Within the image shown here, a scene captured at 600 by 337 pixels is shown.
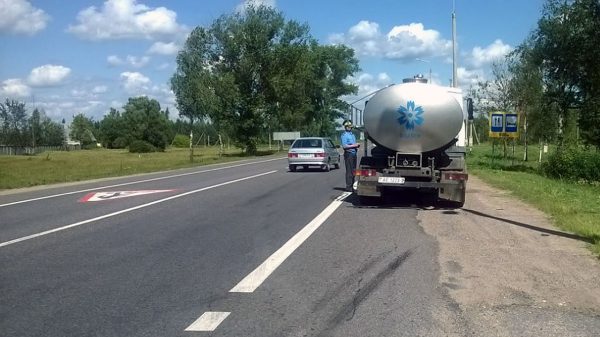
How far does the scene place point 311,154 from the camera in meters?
29.2

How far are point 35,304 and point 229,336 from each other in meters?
2.28

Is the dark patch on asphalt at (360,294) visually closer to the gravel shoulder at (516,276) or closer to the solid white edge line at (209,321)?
the gravel shoulder at (516,276)

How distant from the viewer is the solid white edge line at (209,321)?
5.36 meters

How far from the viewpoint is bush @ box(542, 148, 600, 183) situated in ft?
90.7

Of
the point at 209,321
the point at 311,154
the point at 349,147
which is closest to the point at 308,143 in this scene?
the point at 311,154

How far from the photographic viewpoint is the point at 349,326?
5383 mm

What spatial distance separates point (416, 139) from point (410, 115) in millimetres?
560

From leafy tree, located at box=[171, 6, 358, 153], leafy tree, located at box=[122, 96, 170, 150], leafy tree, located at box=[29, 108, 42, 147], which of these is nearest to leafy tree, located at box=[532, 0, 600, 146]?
leafy tree, located at box=[171, 6, 358, 153]

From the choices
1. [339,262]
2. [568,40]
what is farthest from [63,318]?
[568,40]

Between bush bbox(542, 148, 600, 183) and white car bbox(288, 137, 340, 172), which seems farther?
white car bbox(288, 137, 340, 172)

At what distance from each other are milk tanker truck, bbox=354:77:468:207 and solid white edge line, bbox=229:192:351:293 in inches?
81.6

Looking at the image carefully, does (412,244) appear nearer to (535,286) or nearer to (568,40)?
(535,286)

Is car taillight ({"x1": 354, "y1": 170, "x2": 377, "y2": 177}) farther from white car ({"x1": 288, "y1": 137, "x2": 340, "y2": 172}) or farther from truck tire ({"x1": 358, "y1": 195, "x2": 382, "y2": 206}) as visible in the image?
white car ({"x1": 288, "y1": 137, "x2": 340, "y2": 172})

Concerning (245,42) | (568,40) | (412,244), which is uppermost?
(245,42)
